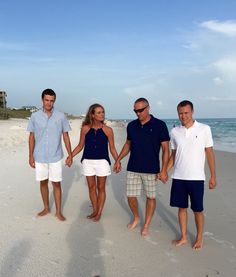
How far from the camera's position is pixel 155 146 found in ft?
15.0

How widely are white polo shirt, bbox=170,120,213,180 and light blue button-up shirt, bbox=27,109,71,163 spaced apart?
2.01m

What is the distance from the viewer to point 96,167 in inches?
205

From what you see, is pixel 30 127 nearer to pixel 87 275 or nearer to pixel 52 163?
pixel 52 163

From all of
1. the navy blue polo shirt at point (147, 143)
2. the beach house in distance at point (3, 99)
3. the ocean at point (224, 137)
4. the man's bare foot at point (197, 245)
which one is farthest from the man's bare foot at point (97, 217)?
the beach house in distance at point (3, 99)

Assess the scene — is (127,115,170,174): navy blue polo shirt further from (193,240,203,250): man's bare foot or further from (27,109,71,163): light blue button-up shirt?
(27,109,71,163): light blue button-up shirt

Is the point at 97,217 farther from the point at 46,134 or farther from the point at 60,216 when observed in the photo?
the point at 46,134

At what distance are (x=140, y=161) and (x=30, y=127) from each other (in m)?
1.87

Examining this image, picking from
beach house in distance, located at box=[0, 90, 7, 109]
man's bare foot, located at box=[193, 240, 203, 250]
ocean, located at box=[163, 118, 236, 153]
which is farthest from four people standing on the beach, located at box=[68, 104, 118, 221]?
beach house in distance, located at box=[0, 90, 7, 109]

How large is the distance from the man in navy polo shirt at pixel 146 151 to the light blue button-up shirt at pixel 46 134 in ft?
3.89

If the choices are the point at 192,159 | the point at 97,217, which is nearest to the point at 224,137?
the point at 97,217

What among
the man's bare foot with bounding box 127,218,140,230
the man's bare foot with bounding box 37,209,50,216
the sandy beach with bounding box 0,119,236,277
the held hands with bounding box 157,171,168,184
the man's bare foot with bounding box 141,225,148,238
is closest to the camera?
the sandy beach with bounding box 0,119,236,277

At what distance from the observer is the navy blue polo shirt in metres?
4.55

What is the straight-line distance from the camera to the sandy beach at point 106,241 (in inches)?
141

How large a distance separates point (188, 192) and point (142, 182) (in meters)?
0.82
